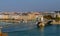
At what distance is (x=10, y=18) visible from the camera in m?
15.5

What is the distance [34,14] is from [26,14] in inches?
31.6

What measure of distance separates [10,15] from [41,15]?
274 cm

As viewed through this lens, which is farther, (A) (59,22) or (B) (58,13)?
(B) (58,13)

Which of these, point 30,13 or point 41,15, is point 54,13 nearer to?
point 41,15

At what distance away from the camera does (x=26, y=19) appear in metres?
15.5

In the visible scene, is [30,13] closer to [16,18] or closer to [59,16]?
[16,18]

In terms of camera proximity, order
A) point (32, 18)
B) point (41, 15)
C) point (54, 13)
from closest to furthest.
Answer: point (32, 18)
point (41, 15)
point (54, 13)

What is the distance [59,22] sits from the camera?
16.9m

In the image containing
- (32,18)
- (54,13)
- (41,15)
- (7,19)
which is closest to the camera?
(7,19)

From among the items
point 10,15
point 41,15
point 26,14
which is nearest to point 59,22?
point 41,15

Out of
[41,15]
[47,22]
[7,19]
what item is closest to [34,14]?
[41,15]

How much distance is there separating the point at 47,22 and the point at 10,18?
8.92 feet

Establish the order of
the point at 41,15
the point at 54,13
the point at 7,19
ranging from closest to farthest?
the point at 7,19, the point at 41,15, the point at 54,13

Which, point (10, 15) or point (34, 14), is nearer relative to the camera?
point (10, 15)
